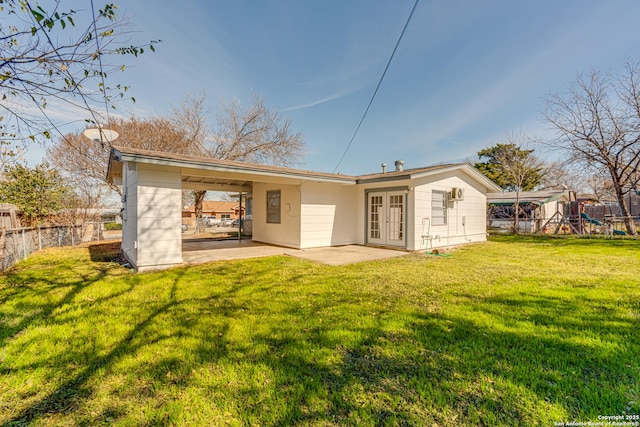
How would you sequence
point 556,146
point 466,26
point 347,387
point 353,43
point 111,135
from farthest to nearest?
point 556,146, point 353,43, point 466,26, point 111,135, point 347,387

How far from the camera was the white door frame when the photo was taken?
9.74 metres

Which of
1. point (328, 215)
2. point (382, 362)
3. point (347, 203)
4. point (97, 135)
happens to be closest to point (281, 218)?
point (328, 215)

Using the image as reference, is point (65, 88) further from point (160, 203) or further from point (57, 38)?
point (160, 203)

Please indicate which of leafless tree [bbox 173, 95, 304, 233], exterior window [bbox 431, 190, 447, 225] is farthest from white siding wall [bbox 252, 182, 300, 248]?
leafless tree [bbox 173, 95, 304, 233]

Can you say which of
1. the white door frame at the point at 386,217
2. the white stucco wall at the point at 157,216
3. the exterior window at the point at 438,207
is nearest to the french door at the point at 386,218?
the white door frame at the point at 386,217

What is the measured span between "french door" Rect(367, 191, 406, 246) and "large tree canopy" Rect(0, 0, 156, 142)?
27.0ft

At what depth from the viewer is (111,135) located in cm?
Result: 680

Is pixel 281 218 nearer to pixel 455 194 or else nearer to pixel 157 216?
pixel 157 216

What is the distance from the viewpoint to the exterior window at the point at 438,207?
1007 cm


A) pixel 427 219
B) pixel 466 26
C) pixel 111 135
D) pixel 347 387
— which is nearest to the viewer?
pixel 347 387

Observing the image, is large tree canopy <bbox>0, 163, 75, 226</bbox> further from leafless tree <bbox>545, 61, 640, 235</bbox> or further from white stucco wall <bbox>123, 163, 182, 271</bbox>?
leafless tree <bbox>545, 61, 640, 235</bbox>

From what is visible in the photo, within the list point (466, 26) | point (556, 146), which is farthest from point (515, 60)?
point (556, 146)

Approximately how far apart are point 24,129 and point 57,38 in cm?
130

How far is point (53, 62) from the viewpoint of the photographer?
9.81 feet
